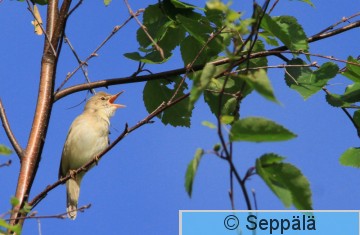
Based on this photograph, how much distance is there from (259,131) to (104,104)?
6.12 meters

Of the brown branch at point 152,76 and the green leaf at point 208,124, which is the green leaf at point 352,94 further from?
the green leaf at point 208,124

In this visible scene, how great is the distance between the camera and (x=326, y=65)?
12.2ft

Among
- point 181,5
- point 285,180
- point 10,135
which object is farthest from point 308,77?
point 10,135

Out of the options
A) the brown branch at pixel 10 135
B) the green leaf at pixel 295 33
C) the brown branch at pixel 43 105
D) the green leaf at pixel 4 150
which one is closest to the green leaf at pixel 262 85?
the green leaf at pixel 4 150

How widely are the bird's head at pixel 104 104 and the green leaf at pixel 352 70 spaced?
4374 millimetres

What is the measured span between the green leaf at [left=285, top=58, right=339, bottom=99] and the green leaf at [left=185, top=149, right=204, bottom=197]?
1.66 meters

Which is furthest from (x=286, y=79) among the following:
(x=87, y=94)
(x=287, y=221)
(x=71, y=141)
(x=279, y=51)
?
(x=71, y=141)

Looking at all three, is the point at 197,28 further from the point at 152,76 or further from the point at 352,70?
the point at 352,70

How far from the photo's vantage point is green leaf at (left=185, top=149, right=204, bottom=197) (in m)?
2.03

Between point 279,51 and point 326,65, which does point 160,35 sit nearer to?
point 279,51

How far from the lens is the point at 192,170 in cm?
203

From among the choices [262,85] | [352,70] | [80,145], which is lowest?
[262,85]


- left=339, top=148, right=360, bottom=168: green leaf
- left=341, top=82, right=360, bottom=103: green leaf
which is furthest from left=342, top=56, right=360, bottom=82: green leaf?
left=339, top=148, right=360, bottom=168: green leaf

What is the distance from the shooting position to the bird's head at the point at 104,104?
7.88 m
